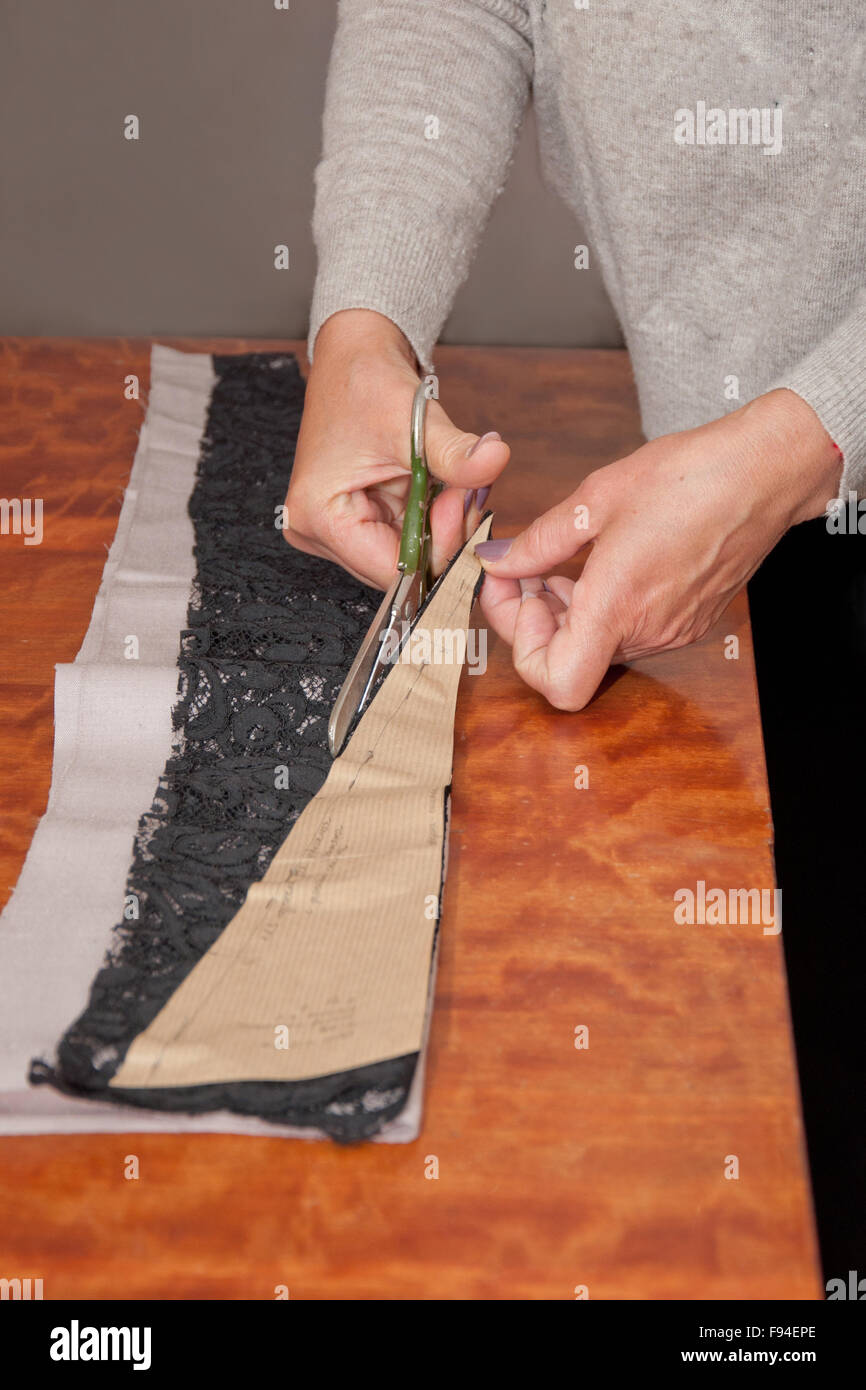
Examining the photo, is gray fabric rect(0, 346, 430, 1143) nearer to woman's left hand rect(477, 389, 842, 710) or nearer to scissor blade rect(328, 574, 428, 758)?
scissor blade rect(328, 574, 428, 758)

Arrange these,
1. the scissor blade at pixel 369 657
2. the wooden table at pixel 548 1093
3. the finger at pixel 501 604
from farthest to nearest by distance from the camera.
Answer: the finger at pixel 501 604 < the scissor blade at pixel 369 657 < the wooden table at pixel 548 1093

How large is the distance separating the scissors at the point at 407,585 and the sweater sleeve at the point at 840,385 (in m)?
0.25

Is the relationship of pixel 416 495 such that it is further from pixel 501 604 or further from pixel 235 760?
pixel 235 760

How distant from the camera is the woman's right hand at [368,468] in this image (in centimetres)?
86

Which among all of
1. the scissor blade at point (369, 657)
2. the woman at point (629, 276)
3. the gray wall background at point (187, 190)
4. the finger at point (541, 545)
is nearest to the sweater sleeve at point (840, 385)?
the woman at point (629, 276)

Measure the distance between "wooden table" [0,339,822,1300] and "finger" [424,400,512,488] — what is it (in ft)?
0.44

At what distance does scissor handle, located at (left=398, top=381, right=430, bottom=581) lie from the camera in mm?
836

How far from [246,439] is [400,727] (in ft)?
1.52

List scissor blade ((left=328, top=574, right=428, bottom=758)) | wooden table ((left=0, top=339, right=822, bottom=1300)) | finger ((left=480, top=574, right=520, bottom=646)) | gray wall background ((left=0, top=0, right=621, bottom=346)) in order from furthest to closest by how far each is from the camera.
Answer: gray wall background ((left=0, top=0, right=621, bottom=346)) < finger ((left=480, top=574, right=520, bottom=646)) < scissor blade ((left=328, top=574, right=428, bottom=758)) < wooden table ((left=0, top=339, right=822, bottom=1300))

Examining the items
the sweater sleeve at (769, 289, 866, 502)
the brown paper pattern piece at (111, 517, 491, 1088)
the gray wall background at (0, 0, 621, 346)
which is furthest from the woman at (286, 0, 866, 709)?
the gray wall background at (0, 0, 621, 346)

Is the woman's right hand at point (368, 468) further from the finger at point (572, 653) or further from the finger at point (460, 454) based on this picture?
the finger at point (572, 653)

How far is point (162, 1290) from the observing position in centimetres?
49
